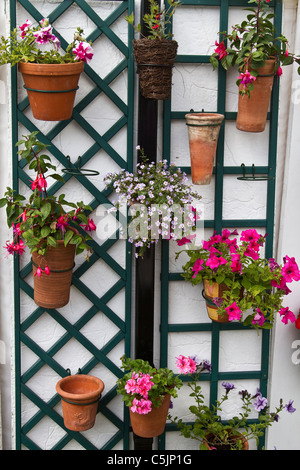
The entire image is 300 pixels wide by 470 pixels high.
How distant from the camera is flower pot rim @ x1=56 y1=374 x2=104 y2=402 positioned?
3.36m

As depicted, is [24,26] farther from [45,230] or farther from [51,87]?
[45,230]

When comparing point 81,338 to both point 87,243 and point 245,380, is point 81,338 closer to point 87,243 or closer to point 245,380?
point 87,243

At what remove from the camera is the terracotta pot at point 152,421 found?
338cm

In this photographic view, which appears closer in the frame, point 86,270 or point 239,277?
point 239,277

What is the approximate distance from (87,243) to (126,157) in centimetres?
49

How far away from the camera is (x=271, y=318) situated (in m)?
3.46

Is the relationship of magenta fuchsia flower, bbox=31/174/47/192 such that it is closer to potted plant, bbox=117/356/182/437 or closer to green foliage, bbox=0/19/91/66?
green foliage, bbox=0/19/91/66

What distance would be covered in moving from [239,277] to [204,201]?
44cm

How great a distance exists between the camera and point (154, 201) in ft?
10.6

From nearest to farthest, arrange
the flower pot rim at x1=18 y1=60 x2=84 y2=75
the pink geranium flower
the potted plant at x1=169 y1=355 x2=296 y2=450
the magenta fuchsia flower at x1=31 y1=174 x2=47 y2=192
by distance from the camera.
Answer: the flower pot rim at x1=18 y1=60 x2=84 y2=75, the magenta fuchsia flower at x1=31 y1=174 x2=47 y2=192, the pink geranium flower, the potted plant at x1=169 y1=355 x2=296 y2=450

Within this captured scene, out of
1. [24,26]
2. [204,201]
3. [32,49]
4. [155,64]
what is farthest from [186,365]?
[24,26]

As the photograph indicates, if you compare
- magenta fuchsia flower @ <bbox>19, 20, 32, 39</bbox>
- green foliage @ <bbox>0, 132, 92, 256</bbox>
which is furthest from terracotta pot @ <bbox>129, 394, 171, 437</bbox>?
magenta fuchsia flower @ <bbox>19, 20, 32, 39</bbox>

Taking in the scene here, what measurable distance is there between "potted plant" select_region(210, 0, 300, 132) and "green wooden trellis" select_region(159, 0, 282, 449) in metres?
0.08
